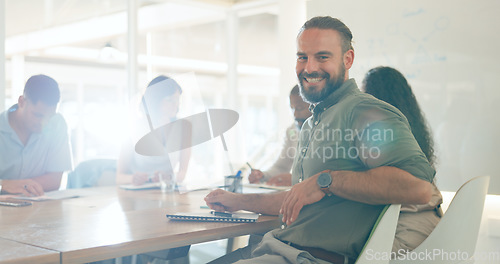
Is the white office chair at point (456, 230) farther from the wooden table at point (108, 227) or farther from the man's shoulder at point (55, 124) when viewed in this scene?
the man's shoulder at point (55, 124)

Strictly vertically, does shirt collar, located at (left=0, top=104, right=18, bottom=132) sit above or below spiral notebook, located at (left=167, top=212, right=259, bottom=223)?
above

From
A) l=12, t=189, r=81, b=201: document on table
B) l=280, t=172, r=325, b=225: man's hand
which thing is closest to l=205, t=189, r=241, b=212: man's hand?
l=280, t=172, r=325, b=225: man's hand

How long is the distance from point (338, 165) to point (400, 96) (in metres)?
0.76

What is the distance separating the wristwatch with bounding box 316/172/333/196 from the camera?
1.47 m

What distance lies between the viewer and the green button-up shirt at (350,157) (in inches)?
55.6

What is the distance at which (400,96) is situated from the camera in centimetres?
215

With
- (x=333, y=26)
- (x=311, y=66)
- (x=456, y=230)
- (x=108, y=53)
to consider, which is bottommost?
(x=456, y=230)

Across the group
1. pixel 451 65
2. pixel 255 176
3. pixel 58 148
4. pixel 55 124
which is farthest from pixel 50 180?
pixel 451 65

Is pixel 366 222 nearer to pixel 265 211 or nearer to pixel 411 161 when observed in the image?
pixel 411 161

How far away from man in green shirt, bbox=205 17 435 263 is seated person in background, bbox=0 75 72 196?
5.36 feet

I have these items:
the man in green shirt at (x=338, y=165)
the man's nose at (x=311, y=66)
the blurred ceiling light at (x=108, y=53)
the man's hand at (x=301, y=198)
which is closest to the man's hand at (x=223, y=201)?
the man in green shirt at (x=338, y=165)

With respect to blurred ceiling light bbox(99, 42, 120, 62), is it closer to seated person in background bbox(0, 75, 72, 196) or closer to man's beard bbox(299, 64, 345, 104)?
seated person in background bbox(0, 75, 72, 196)

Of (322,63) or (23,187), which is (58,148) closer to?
(23,187)

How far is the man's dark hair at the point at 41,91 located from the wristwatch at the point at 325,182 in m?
1.84
